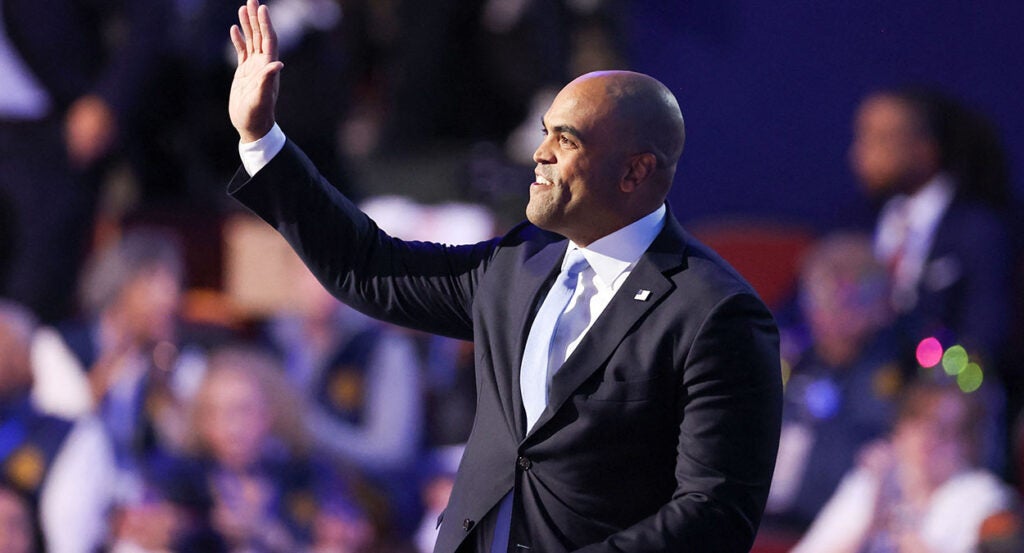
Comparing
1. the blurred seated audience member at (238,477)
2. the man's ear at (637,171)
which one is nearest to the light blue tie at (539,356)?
the man's ear at (637,171)

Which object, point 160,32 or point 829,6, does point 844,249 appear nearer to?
point 829,6

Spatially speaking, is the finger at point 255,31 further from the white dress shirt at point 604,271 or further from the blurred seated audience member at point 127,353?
the blurred seated audience member at point 127,353

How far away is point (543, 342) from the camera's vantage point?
2.31 meters

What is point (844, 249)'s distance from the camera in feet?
17.3

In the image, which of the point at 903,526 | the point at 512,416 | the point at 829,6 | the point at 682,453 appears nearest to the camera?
the point at 682,453

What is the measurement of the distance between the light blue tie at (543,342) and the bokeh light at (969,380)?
3072 mm

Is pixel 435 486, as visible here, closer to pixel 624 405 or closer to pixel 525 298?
pixel 525 298

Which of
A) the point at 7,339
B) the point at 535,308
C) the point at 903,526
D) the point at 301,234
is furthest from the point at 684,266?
the point at 7,339

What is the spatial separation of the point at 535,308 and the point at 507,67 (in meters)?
3.59

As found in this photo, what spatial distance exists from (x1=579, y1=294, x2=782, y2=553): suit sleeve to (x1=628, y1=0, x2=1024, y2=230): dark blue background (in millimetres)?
3370

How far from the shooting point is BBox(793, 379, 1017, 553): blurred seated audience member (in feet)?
16.2

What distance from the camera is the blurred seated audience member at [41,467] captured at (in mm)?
5449

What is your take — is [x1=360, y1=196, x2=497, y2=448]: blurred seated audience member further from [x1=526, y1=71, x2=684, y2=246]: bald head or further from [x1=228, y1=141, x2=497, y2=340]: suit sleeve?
[x1=526, y1=71, x2=684, y2=246]: bald head

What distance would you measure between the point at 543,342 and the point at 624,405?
20cm
